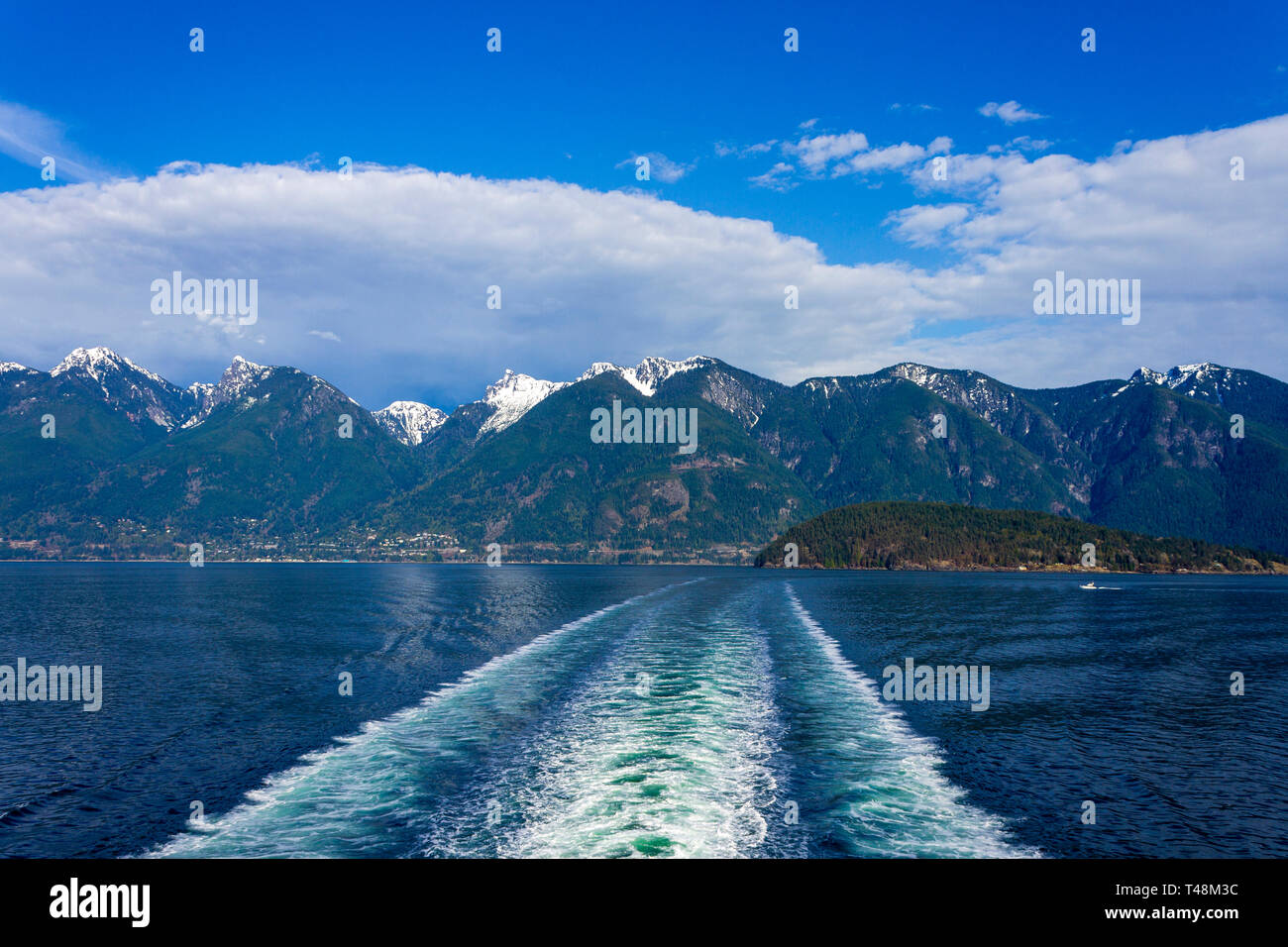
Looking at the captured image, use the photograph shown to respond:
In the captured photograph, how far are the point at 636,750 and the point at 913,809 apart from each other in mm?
12458

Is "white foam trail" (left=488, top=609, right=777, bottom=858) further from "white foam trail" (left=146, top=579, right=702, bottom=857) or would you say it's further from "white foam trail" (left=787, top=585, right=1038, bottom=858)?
"white foam trail" (left=146, top=579, right=702, bottom=857)

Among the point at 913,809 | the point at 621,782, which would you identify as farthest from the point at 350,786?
the point at 913,809

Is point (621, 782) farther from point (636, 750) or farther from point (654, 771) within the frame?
point (636, 750)

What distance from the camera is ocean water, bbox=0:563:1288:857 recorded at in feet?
78.4

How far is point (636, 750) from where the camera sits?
3316 cm

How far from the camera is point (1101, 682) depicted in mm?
52250

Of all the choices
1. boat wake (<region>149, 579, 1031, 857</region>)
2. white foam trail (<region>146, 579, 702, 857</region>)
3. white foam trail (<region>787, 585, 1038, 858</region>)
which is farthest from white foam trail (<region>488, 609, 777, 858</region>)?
white foam trail (<region>146, 579, 702, 857</region>)

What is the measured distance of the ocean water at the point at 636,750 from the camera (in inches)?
941

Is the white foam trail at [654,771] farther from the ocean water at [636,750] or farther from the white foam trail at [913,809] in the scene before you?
the white foam trail at [913,809]

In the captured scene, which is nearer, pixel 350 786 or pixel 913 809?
pixel 913 809

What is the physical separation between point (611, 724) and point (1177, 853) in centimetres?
2451

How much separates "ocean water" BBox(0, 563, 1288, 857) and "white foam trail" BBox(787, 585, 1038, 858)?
15 cm
